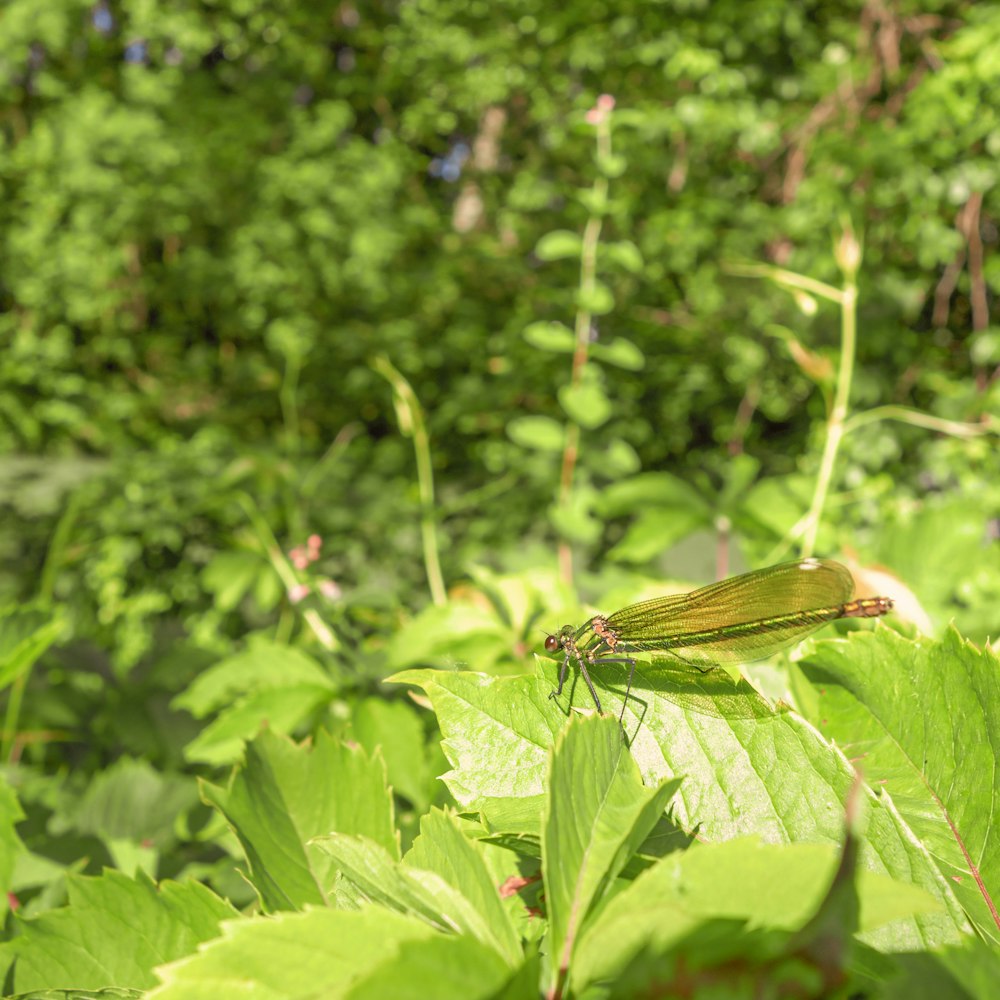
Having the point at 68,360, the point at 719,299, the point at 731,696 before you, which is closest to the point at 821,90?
the point at 719,299

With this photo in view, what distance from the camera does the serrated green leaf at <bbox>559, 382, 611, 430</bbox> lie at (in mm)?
1470

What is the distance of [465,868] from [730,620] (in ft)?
0.71

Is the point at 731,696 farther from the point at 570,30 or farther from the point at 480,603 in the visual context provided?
the point at 570,30

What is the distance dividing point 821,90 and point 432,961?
12.0 feet

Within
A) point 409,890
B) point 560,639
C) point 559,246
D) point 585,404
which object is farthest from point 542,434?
point 409,890

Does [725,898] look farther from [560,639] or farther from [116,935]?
[116,935]

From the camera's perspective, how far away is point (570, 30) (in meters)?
3.95

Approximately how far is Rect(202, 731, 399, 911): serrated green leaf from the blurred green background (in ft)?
0.95

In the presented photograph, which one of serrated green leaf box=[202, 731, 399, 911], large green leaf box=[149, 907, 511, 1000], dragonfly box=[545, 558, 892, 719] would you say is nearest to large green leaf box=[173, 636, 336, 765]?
serrated green leaf box=[202, 731, 399, 911]

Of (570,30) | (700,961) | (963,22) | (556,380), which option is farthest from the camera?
(570,30)

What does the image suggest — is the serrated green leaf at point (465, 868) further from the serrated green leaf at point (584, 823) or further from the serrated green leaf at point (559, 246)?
the serrated green leaf at point (559, 246)

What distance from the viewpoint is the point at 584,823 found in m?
0.33

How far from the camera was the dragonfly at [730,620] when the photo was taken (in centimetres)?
45

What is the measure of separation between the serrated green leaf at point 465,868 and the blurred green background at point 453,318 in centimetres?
48
